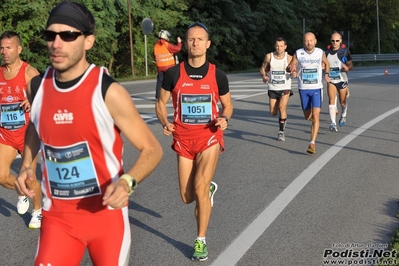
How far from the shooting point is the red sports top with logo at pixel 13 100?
7.57 metres

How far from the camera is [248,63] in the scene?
48062mm

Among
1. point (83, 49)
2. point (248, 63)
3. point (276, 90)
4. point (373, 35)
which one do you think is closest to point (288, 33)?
point (248, 63)

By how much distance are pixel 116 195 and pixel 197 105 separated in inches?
127

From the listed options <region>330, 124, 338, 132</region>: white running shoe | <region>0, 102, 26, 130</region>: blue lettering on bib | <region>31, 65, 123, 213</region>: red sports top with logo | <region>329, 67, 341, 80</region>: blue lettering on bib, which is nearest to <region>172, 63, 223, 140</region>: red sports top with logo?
<region>0, 102, 26, 130</region>: blue lettering on bib

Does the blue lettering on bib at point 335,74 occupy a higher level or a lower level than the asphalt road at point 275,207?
higher

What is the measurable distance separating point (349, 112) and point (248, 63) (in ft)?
101

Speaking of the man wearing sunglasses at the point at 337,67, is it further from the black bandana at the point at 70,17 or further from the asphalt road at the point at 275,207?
Result: the black bandana at the point at 70,17

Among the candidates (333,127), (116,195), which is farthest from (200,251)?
(333,127)

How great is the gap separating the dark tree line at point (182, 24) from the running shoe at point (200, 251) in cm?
2605

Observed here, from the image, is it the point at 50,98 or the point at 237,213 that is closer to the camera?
the point at 50,98

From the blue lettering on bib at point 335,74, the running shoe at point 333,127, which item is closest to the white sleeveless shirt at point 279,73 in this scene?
the running shoe at point 333,127

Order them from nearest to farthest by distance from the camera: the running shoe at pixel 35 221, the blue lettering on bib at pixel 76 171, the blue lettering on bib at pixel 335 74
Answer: the blue lettering on bib at pixel 76 171 < the running shoe at pixel 35 221 < the blue lettering on bib at pixel 335 74

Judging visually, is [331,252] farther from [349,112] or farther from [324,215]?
[349,112]

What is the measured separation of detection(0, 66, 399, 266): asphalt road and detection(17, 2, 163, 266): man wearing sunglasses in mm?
2230
